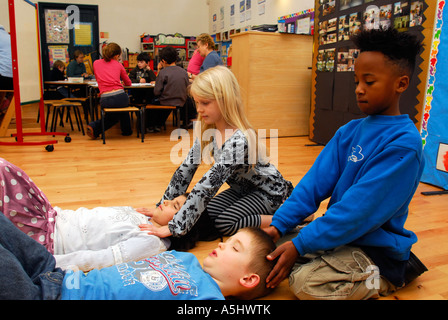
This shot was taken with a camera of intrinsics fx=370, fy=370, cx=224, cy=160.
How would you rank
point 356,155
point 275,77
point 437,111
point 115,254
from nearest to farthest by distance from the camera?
point 356,155 < point 115,254 < point 437,111 < point 275,77

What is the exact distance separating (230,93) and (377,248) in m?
0.86

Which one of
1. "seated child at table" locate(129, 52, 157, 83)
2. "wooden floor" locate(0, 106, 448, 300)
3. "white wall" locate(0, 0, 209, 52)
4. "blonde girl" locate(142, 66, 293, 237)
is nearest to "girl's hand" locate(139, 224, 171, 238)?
"blonde girl" locate(142, 66, 293, 237)

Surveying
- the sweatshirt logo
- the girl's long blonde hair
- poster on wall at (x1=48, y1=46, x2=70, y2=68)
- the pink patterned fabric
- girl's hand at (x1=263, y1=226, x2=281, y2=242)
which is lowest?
girl's hand at (x1=263, y1=226, x2=281, y2=242)

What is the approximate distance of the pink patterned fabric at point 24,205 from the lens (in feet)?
4.10

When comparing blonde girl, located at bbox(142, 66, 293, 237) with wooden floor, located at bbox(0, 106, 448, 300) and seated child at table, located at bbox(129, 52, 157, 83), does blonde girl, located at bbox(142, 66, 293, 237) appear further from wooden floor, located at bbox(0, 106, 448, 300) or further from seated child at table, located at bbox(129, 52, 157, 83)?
seated child at table, located at bbox(129, 52, 157, 83)

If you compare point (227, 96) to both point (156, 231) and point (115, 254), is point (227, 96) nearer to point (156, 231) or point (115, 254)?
point (156, 231)

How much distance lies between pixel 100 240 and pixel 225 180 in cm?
55

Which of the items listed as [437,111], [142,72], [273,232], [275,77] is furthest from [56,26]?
[273,232]

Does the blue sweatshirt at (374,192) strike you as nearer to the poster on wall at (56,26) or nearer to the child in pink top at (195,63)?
the child in pink top at (195,63)

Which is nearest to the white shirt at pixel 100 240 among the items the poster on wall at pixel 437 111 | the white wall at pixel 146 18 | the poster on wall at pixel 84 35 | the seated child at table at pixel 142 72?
the poster on wall at pixel 437 111

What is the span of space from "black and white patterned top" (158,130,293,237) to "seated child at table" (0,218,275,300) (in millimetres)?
328

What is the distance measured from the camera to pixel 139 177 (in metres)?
2.69

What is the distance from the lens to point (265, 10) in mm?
5844

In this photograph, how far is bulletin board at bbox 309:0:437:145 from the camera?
2500 millimetres
